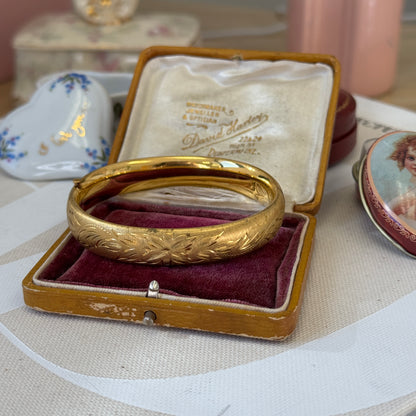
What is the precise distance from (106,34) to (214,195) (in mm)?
658

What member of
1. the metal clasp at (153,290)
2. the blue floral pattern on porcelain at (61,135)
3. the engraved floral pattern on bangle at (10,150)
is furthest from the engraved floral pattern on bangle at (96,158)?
the metal clasp at (153,290)

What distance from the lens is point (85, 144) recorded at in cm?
94

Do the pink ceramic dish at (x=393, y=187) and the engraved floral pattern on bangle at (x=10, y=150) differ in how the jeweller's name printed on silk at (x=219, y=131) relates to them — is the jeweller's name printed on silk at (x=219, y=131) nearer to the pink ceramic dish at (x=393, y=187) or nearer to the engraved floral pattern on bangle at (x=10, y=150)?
the pink ceramic dish at (x=393, y=187)

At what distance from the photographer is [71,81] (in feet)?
3.20

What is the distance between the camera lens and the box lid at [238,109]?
2.75 feet

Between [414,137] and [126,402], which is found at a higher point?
[414,137]

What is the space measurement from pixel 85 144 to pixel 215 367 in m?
0.47

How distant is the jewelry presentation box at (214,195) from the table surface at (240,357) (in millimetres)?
21

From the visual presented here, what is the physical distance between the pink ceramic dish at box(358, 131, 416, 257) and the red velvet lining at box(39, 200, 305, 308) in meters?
0.09

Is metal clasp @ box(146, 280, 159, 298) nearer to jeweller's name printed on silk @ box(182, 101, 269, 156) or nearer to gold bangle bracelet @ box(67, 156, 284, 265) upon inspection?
gold bangle bracelet @ box(67, 156, 284, 265)

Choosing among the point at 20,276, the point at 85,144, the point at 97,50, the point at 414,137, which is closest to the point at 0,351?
the point at 20,276

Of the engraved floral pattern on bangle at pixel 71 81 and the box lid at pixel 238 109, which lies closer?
the box lid at pixel 238 109

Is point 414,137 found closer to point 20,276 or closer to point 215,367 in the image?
point 215,367

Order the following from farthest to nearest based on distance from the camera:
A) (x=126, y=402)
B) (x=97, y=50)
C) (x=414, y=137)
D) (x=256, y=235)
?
(x=97, y=50) < (x=414, y=137) < (x=256, y=235) < (x=126, y=402)
